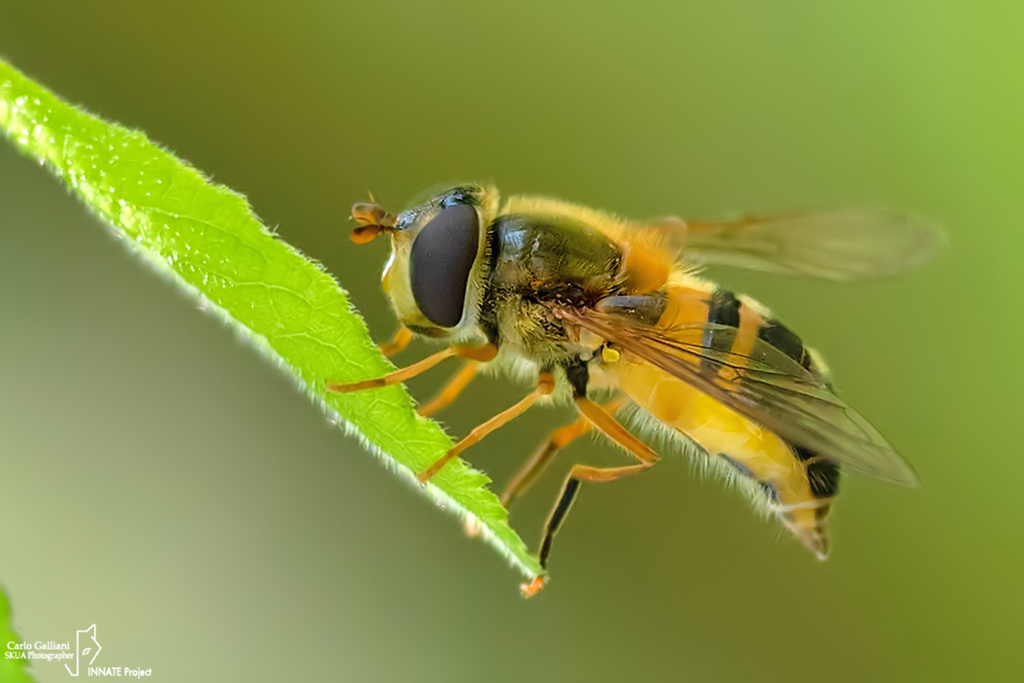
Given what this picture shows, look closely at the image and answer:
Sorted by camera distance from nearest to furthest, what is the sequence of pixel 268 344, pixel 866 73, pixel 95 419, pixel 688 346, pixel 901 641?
pixel 268 344
pixel 688 346
pixel 95 419
pixel 901 641
pixel 866 73

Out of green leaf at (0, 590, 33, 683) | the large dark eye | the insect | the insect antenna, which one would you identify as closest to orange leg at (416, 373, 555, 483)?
the insect

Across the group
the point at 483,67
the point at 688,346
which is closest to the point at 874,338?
the point at 483,67

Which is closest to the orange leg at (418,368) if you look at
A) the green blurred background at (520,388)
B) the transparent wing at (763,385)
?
the transparent wing at (763,385)

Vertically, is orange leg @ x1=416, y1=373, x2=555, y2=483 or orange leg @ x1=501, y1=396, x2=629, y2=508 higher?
orange leg @ x1=416, y1=373, x2=555, y2=483

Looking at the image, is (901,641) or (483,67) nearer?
(901,641)

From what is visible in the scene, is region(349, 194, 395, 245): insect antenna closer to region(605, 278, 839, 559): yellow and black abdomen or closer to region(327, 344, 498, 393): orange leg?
region(327, 344, 498, 393): orange leg

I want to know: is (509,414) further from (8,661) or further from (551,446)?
(8,661)

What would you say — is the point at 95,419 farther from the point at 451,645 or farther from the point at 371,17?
the point at 371,17
